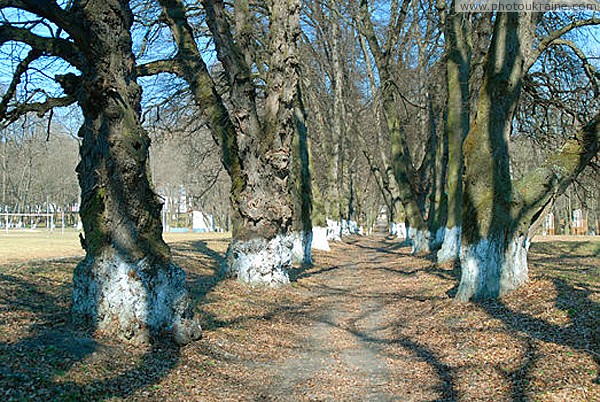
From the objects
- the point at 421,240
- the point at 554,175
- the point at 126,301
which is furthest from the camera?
the point at 421,240

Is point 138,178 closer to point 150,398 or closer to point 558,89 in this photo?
point 150,398

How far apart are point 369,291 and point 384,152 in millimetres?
16962

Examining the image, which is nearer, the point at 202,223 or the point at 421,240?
the point at 421,240

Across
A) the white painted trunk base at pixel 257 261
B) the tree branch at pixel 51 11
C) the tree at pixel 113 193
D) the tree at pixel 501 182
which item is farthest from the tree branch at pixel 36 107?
the tree at pixel 501 182

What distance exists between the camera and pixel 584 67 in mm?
13125

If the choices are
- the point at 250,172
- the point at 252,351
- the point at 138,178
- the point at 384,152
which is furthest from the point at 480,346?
the point at 384,152

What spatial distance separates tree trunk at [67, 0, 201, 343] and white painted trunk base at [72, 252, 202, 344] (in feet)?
0.04

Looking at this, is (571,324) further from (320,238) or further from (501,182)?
(320,238)

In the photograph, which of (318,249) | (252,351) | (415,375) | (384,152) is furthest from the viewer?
(384,152)

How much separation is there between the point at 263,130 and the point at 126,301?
22.8ft

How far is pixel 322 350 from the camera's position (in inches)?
335

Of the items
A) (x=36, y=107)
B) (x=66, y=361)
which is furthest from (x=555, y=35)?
(x=66, y=361)

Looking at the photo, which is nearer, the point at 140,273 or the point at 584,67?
the point at 140,273

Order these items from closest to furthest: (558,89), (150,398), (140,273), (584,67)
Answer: (150,398)
(140,273)
(584,67)
(558,89)
